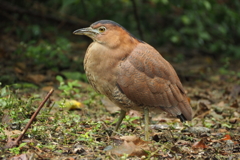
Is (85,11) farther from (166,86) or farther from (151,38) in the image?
(166,86)

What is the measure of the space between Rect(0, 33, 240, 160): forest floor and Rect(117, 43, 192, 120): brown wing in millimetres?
375

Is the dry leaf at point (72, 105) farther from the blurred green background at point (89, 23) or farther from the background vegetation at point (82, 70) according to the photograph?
the blurred green background at point (89, 23)

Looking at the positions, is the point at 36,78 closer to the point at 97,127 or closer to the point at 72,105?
the point at 72,105

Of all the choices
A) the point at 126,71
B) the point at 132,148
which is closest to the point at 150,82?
the point at 126,71

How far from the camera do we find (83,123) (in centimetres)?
468

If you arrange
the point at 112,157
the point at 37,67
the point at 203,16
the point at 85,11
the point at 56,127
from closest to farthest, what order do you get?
the point at 112,157, the point at 56,127, the point at 37,67, the point at 85,11, the point at 203,16

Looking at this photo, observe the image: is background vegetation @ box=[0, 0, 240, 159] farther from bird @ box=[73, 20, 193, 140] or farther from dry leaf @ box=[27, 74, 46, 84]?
bird @ box=[73, 20, 193, 140]

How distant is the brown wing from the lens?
4.21 metres

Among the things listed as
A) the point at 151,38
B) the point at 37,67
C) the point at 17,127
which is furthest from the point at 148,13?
the point at 17,127

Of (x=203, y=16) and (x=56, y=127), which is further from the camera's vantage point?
(x=203, y=16)

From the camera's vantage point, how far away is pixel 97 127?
4.44m

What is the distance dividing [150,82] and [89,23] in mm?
4722

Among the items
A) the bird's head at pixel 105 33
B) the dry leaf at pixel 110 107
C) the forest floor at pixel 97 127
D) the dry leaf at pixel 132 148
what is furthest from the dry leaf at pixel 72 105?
the dry leaf at pixel 132 148

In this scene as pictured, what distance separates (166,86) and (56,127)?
131 cm
